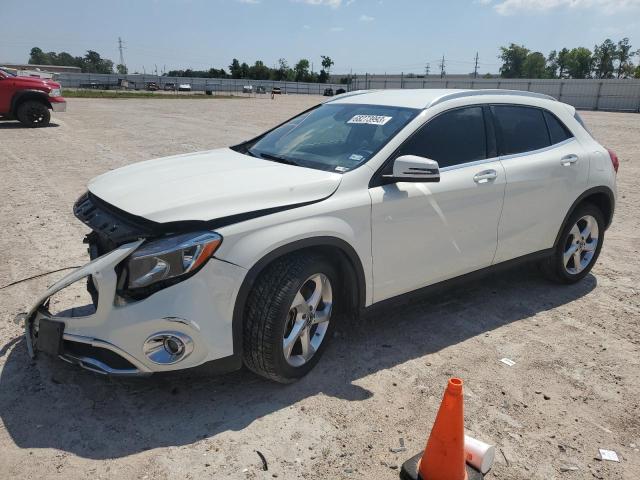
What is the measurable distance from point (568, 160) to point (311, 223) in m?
2.74

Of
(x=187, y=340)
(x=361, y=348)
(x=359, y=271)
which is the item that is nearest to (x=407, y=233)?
(x=359, y=271)

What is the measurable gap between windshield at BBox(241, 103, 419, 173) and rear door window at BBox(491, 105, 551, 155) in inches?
35.7

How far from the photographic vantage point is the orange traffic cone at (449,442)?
2387 millimetres

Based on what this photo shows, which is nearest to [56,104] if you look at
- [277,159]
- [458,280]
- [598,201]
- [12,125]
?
[12,125]

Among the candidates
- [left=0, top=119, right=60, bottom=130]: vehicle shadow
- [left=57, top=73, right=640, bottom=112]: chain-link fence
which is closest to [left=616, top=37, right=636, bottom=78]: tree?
[left=57, top=73, right=640, bottom=112]: chain-link fence

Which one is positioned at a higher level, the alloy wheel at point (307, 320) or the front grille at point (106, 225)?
the front grille at point (106, 225)

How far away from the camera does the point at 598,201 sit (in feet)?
16.5

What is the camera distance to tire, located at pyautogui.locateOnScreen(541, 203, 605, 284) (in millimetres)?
4820

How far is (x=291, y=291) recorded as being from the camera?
9.80 ft

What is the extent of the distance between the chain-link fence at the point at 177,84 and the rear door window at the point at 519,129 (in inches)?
2942

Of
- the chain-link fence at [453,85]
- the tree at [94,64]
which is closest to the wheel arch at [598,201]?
the chain-link fence at [453,85]

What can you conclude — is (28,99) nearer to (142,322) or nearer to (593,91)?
(142,322)

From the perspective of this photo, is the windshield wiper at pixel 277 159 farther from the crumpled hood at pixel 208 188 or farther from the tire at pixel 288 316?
the tire at pixel 288 316

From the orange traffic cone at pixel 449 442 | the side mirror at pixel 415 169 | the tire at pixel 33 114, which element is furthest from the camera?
the tire at pixel 33 114
